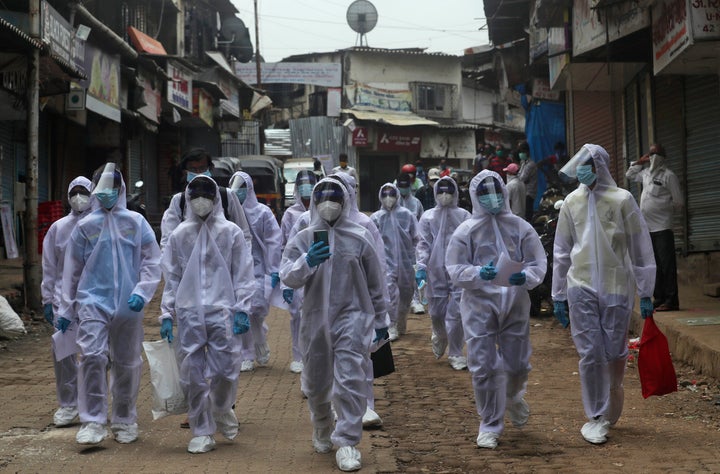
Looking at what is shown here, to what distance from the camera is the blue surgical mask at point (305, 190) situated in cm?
1128

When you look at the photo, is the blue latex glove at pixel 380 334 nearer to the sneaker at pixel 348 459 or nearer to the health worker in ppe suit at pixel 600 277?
the sneaker at pixel 348 459

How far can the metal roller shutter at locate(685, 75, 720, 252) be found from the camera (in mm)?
13758

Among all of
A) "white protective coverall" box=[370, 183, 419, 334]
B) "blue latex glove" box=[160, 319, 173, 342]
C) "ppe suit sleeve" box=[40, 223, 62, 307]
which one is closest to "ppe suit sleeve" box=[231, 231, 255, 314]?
"blue latex glove" box=[160, 319, 173, 342]

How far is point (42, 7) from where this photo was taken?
1401 cm

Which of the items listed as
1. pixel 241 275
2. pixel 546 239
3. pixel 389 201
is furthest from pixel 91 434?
pixel 546 239

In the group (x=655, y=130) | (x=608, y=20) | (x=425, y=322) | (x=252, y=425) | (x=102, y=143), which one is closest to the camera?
(x=252, y=425)

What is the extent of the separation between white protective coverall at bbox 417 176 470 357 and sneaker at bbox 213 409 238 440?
379cm

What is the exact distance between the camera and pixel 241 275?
6965mm

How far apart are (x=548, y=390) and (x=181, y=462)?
389cm

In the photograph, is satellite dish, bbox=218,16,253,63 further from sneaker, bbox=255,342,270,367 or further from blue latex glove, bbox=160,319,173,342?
blue latex glove, bbox=160,319,173,342

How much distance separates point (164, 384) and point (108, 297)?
0.80 metres

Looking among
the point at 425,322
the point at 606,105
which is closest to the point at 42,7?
the point at 425,322

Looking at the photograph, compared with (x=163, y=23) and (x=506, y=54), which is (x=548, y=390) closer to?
(x=506, y=54)

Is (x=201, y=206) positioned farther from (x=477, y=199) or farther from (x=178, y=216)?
(x=178, y=216)
